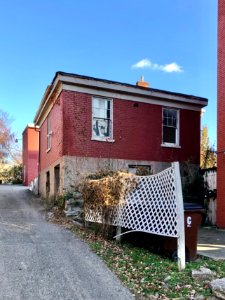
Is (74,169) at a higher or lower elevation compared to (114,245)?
higher

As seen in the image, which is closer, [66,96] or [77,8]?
[66,96]

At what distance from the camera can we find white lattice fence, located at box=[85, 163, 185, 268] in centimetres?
689

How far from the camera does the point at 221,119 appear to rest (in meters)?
12.8

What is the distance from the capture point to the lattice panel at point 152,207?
23.1ft

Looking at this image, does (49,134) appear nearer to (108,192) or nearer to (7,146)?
(108,192)

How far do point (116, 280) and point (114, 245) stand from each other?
7.75 ft

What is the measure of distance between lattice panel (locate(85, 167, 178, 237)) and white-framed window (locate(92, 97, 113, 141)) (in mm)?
6171

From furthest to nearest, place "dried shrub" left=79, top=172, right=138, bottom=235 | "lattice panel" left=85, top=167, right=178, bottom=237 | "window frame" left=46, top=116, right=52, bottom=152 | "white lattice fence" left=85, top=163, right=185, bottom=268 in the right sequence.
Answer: "window frame" left=46, top=116, right=52, bottom=152 < "dried shrub" left=79, top=172, right=138, bottom=235 < "lattice panel" left=85, top=167, right=178, bottom=237 < "white lattice fence" left=85, top=163, right=185, bottom=268

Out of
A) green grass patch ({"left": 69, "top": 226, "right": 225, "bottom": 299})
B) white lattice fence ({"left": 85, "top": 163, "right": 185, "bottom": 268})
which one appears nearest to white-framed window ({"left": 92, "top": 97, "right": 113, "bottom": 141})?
white lattice fence ({"left": 85, "top": 163, "right": 185, "bottom": 268})

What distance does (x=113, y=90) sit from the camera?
587 inches

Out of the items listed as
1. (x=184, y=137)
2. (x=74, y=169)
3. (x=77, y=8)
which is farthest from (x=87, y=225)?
(x=77, y=8)

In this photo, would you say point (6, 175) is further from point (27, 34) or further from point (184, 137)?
point (184, 137)

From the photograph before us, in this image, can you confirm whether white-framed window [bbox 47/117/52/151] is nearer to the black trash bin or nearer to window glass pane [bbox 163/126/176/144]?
window glass pane [bbox 163/126/176/144]

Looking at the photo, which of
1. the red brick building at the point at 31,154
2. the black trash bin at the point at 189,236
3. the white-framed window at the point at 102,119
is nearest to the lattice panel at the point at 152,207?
the black trash bin at the point at 189,236
